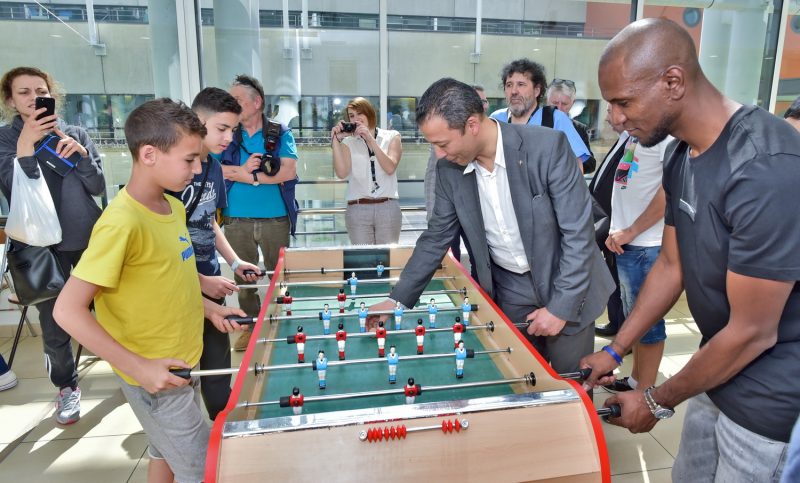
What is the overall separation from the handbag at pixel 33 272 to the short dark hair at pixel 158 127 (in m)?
1.29

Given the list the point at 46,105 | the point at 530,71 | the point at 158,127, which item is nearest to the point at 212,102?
the point at 158,127

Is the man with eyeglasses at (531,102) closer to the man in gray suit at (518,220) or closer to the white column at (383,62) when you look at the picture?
the man in gray suit at (518,220)

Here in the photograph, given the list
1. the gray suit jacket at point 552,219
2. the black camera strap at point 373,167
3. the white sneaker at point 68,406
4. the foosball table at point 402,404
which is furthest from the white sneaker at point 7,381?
the gray suit jacket at point 552,219

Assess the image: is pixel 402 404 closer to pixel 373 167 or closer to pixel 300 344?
pixel 300 344

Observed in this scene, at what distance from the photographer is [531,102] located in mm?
2807

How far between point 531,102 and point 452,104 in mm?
1431

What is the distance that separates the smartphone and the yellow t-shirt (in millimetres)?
1202

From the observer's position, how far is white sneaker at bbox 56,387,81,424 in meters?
2.51

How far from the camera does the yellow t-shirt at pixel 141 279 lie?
1.29 metres

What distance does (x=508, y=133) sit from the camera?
5.49 ft

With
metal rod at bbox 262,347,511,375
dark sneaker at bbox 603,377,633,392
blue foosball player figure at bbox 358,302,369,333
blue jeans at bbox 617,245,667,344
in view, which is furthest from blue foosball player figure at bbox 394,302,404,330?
dark sneaker at bbox 603,377,633,392

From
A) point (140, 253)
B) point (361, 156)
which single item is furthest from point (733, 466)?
point (361, 156)

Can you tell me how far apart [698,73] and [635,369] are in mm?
2042

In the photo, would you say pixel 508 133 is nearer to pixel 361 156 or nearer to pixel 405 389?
pixel 405 389
